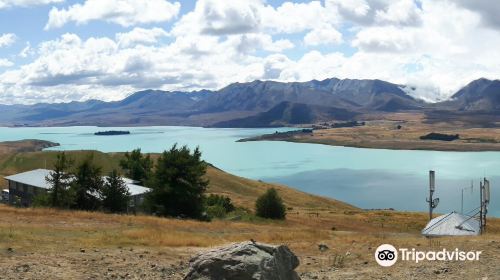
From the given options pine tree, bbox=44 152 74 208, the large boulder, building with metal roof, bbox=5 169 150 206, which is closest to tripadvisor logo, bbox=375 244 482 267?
the large boulder

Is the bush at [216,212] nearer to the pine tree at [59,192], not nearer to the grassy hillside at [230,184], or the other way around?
the pine tree at [59,192]

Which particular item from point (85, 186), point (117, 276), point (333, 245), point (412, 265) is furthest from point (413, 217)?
point (117, 276)

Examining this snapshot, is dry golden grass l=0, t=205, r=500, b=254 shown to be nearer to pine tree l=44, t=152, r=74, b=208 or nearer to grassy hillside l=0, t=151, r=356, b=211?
pine tree l=44, t=152, r=74, b=208

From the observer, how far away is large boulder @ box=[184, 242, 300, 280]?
14320 mm

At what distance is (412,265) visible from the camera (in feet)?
67.8

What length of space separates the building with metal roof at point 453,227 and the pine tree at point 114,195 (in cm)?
3376

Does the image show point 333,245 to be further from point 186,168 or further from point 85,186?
point 85,186

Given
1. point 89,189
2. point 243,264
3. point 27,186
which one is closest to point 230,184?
point 27,186

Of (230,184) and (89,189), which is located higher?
(89,189)

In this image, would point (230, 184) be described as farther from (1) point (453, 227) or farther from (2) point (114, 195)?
(1) point (453, 227)

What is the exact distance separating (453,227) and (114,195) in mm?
36646

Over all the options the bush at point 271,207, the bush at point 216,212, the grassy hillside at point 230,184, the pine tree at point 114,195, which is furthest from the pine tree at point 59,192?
the grassy hillside at point 230,184

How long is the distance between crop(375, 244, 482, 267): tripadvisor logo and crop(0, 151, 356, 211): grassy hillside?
83401mm

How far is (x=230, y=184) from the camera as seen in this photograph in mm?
151125
